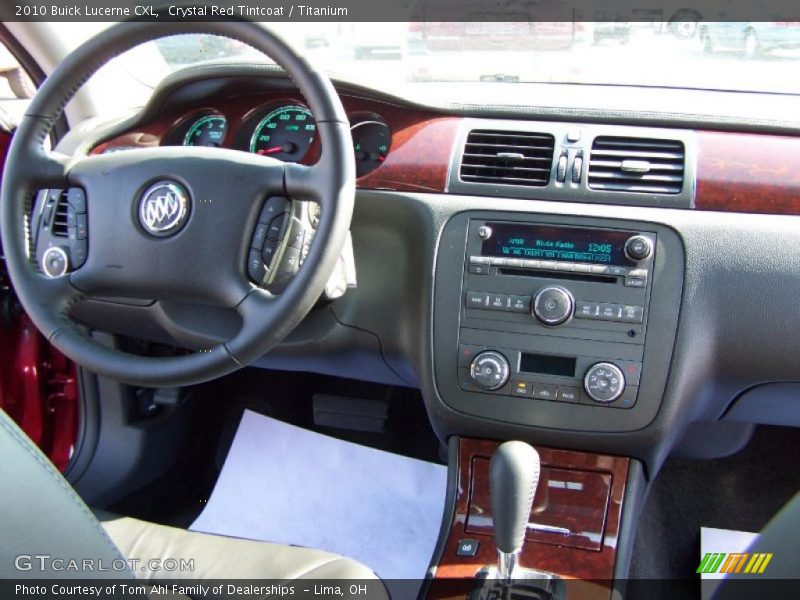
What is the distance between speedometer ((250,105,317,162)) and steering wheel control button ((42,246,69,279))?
49 centimetres

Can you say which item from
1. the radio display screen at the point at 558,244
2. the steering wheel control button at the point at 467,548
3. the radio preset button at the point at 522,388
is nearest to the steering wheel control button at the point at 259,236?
the radio display screen at the point at 558,244

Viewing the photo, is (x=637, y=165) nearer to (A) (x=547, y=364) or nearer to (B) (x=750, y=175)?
(B) (x=750, y=175)

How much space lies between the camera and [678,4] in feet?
5.14

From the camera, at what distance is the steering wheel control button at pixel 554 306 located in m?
1.43

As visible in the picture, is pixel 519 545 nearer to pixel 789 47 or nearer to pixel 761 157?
pixel 761 157

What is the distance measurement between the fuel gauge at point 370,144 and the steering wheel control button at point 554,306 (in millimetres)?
436

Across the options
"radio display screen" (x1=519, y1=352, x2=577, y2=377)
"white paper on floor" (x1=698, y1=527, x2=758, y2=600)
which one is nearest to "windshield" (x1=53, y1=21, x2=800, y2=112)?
"radio display screen" (x1=519, y1=352, x2=577, y2=377)

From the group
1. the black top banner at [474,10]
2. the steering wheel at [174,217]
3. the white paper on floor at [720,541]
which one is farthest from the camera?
the white paper on floor at [720,541]

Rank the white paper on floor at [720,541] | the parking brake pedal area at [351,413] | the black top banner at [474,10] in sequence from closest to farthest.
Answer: the black top banner at [474,10] < the white paper on floor at [720,541] < the parking brake pedal area at [351,413]

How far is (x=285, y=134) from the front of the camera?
171cm

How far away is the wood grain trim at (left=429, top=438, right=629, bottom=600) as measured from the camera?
145 centimetres

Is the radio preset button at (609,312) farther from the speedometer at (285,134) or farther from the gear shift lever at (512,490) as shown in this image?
the speedometer at (285,134)

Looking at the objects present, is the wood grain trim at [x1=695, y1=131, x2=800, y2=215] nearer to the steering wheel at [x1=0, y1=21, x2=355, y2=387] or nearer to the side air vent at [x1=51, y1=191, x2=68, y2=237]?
the steering wheel at [x1=0, y1=21, x2=355, y2=387]

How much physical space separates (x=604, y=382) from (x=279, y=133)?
0.84m
